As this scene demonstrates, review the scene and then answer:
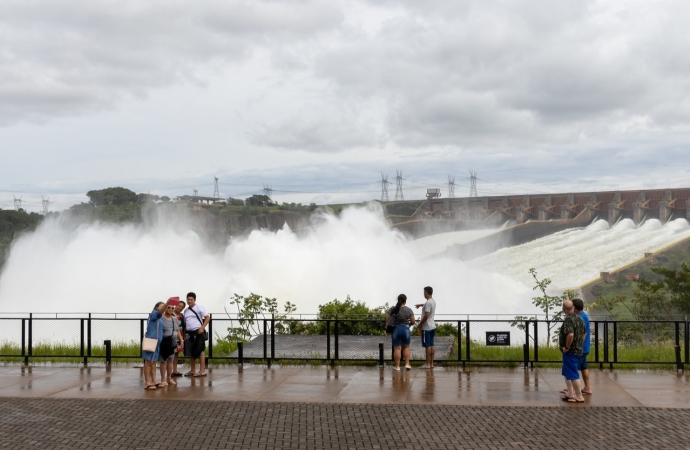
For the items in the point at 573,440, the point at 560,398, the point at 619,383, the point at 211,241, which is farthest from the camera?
the point at 211,241

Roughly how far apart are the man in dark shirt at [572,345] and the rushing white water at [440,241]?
71.5 metres

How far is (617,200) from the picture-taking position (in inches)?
3268

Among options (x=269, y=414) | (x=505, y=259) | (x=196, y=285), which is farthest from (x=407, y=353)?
(x=505, y=259)

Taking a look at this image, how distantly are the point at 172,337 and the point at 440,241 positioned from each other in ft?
257

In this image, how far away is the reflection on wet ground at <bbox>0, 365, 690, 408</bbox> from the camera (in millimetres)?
12781

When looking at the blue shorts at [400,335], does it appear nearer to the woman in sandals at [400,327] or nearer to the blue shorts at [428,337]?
the woman in sandals at [400,327]

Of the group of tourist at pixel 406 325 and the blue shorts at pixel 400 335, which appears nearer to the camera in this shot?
the group of tourist at pixel 406 325

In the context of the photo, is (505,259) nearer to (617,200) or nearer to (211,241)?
(617,200)

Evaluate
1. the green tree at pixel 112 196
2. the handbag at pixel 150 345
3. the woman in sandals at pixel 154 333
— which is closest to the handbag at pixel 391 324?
the woman in sandals at pixel 154 333

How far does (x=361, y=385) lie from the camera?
14188mm

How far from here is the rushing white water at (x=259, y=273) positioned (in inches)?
2598

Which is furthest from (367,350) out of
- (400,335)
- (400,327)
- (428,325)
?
(428,325)

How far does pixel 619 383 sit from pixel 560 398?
6.94 feet

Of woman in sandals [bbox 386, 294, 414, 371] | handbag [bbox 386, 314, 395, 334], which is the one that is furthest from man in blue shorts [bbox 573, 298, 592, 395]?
handbag [bbox 386, 314, 395, 334]
